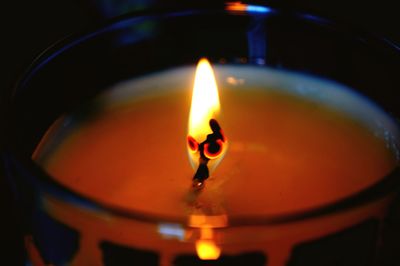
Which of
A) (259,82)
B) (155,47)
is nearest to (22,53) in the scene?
(155,47)

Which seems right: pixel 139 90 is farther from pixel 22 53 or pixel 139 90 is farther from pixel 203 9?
pixel 22 53

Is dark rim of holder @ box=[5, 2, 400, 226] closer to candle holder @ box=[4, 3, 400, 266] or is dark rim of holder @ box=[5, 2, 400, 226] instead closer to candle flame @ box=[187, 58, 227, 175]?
candle holder @ box=[4, 3, 400, 266]

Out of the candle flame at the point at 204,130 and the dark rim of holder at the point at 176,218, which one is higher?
the candle flame at the point at 204,130

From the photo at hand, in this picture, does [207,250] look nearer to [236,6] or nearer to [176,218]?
[176,218]

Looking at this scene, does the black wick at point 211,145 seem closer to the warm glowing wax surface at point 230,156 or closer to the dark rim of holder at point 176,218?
the warm glowing wax surface at point 230,156

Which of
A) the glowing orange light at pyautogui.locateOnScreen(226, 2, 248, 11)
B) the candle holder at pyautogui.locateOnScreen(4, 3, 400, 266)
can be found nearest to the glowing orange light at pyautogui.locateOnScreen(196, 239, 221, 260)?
the candle holder at pyautogui.locateOnScreen(4, 3, 400, 266)

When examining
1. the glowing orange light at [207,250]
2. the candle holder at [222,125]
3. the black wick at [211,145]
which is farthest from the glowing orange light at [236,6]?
the glowing orange light at [207,250]
